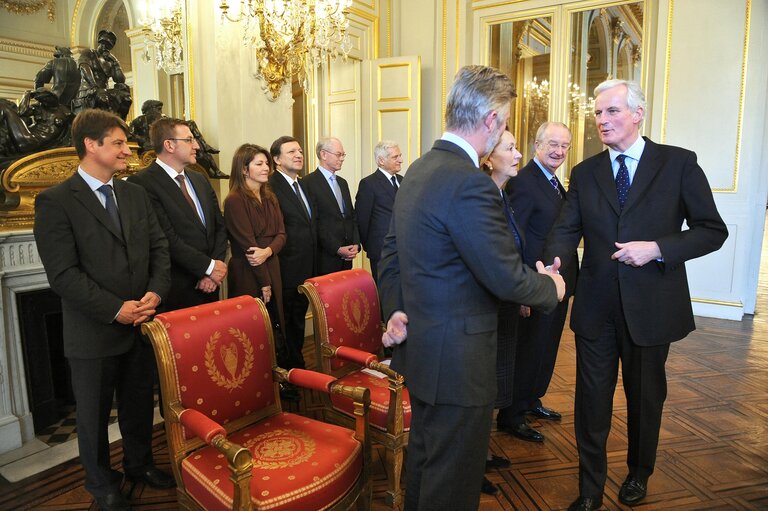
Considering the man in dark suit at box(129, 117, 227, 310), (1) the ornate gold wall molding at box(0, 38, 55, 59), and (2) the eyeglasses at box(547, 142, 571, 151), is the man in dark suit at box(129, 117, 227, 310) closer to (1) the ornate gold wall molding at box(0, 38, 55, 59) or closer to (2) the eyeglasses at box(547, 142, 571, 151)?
(1) the ornate gold wall molding at box(0, 38, 55, 59)

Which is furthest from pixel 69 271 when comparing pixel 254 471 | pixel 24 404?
pixel 24 404

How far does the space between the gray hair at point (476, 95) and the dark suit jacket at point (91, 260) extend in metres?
1.52

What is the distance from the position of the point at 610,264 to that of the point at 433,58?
524cm

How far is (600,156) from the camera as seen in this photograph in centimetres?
216

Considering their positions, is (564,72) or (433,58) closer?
(564,72)

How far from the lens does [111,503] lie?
214cm

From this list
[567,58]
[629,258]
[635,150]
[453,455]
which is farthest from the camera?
[567,58]

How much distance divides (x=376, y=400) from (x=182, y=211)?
58.3 inches

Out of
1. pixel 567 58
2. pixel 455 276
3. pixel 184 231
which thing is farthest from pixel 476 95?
pixel 567 58

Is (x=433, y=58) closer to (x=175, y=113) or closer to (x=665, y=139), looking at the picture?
(x=665, y=139)

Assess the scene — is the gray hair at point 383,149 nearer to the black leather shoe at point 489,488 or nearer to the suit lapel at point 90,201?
the suit lapel at point 90,201

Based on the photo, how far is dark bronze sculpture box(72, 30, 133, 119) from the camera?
3.16 meters

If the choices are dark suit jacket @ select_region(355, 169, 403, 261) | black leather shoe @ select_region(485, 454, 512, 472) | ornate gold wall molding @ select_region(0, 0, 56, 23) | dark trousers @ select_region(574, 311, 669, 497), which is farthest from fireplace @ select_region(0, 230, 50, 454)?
dark trousers @ select_region(574, 311, 669, 497)

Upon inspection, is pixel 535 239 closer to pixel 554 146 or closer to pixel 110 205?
pixel 554 146
